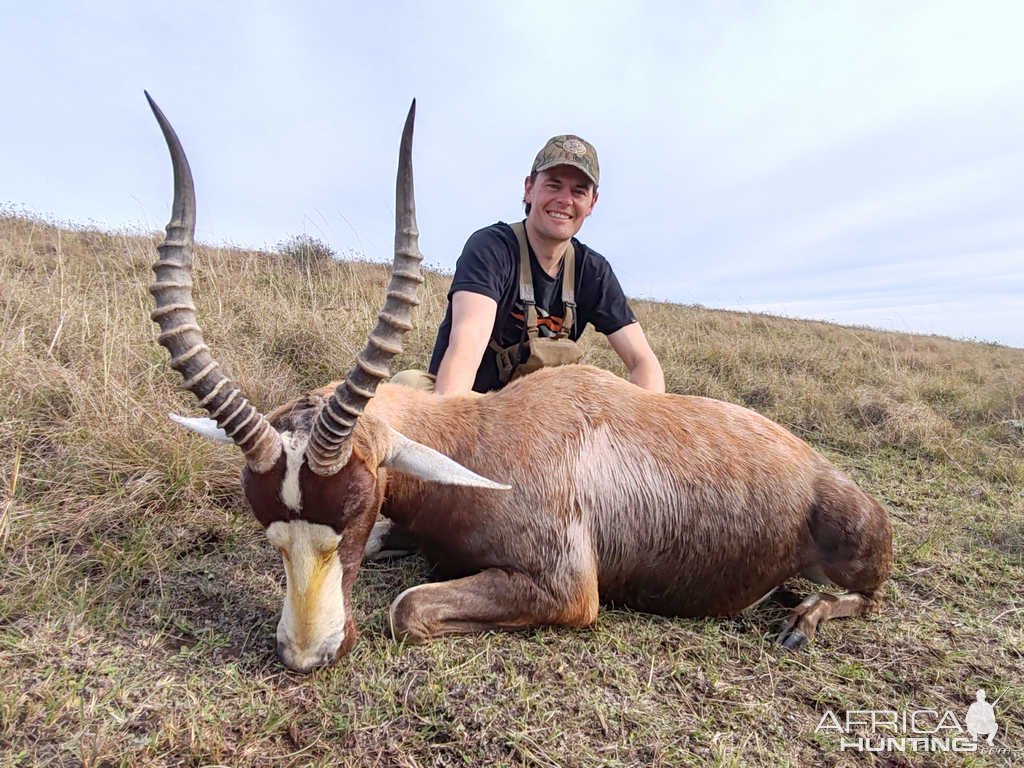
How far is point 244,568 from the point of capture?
333cm

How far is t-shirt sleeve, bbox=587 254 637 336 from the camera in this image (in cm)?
559

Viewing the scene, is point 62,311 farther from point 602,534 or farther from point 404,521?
point 602,534

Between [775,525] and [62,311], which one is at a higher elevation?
[62,311]

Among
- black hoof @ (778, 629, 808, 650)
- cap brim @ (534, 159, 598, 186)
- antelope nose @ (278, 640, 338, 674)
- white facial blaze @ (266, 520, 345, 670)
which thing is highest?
cap brim @ (534, 159, 598, 186)

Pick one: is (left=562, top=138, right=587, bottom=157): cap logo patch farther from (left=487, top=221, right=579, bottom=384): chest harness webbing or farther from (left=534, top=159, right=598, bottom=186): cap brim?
(left=487, top=221, right=579, bottom=384): chest harness webbing

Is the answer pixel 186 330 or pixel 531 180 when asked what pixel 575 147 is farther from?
pixel 186 330

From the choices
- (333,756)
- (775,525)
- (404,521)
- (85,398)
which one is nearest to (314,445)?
(404,521)

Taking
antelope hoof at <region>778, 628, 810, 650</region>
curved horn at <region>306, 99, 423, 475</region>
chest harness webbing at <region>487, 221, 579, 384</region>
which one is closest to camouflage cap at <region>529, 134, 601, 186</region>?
chest harness webbing at <region>487, 221, 579, 384</region>

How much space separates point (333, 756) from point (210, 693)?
0.61 meters

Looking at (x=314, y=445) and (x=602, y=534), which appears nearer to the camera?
(x=314, y=445)

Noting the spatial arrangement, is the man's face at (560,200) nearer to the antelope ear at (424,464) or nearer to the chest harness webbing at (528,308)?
the chest harness webbing at (528,308)

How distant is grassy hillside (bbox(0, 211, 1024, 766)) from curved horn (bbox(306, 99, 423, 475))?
3.06 ft

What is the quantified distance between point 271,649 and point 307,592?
1.35 feet

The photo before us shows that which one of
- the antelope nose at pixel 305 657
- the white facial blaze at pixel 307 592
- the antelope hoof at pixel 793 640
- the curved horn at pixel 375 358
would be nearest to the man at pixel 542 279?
the curved horn at pixel 375 358
